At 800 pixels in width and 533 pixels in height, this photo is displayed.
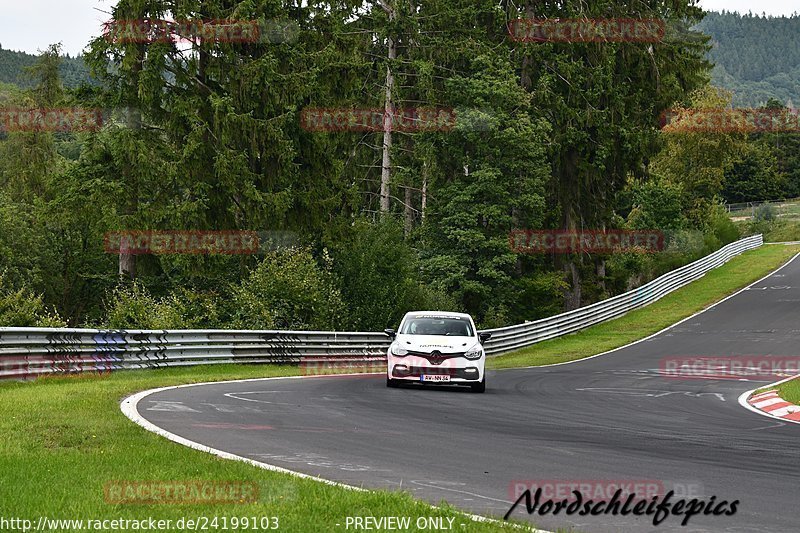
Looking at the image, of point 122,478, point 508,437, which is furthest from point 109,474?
point 508,437

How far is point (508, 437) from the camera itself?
1195 centimetres

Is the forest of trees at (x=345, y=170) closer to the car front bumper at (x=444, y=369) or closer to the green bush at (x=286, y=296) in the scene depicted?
the green bush at (x=286, y=296)

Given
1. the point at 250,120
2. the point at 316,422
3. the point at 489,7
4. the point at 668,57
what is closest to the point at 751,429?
the point at 316,422

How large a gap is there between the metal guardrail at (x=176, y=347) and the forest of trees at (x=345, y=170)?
84.9 inches

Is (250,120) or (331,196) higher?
(250,120)

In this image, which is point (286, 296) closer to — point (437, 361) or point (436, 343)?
point (436, 343)

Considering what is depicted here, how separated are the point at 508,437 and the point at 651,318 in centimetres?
3760

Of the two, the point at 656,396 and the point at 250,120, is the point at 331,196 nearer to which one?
the point at 250,120

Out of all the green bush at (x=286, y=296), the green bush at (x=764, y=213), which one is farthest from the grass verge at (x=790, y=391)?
the green bush at (x=764, y=213)

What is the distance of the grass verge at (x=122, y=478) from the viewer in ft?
22.3

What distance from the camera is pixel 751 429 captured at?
543 inches

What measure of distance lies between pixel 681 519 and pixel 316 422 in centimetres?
640

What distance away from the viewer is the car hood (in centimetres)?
2000

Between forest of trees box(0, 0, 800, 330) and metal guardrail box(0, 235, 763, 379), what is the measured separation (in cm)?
216
